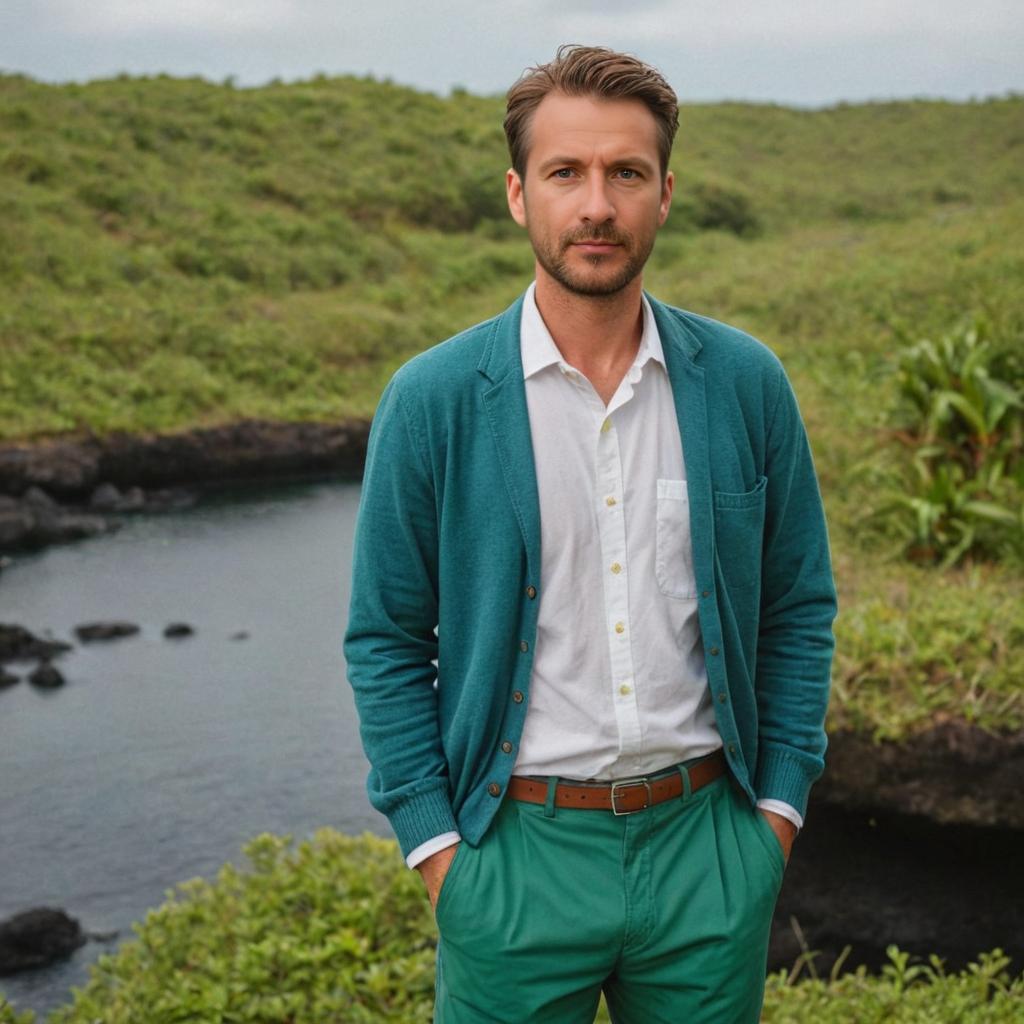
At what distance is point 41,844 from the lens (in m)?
Answer: 6.43

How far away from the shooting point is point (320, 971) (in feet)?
13.4

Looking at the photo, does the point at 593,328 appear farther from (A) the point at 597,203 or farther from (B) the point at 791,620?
(B) the point at 791,620

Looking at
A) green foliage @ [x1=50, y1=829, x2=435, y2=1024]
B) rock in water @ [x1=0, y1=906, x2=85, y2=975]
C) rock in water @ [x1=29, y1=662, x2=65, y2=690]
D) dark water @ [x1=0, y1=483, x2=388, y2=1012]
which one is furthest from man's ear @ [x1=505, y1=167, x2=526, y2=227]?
rock in water @ [x1=29, y1=662, x2=65, y2=690]

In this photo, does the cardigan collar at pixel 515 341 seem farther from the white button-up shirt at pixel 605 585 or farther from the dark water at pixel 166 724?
the dark water at pixel 166 724

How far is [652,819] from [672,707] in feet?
0.55

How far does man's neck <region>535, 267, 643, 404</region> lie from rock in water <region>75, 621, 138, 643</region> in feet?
25.9

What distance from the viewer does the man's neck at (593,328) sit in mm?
1967

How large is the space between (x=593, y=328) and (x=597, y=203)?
198 mm

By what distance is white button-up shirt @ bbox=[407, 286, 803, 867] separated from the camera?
1896 mm

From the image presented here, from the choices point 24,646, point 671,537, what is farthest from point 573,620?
point 24,646

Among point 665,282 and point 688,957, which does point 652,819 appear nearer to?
point 688,957

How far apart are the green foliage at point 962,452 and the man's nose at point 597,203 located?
16.2 ft

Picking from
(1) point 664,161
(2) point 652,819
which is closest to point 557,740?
(2) point 652,819

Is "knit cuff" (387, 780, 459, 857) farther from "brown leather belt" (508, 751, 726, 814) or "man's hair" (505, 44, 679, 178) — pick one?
"man's hair" (505, 44, 679, 178)
